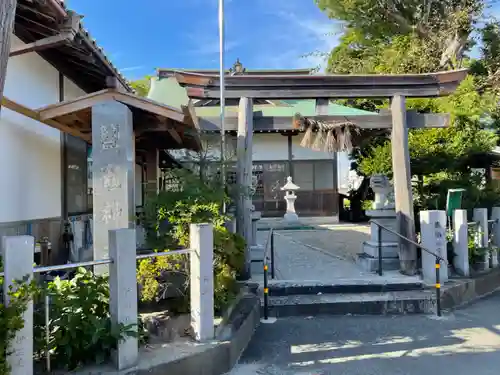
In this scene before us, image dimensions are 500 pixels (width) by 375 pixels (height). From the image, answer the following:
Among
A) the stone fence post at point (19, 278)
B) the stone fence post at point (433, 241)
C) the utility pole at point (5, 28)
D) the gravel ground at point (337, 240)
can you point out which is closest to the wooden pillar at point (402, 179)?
the stone fence post at point (433, 241)

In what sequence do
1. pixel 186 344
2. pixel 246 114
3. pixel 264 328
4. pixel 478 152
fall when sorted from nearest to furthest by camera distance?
pixel 186 344
pixel 264 328
pixel 246 114
pixel 478 152

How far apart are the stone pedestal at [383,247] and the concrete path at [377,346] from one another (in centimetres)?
166

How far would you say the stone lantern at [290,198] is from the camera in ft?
57.8

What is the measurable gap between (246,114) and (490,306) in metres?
5.14

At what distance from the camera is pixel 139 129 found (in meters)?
6.43

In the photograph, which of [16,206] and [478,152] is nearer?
[16,206]

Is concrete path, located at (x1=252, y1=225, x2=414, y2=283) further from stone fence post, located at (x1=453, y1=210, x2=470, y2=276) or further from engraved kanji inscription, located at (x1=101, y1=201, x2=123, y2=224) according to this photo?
engraved kanji inscription, located at (x1=101, y1=201, x2=123, y2=224)

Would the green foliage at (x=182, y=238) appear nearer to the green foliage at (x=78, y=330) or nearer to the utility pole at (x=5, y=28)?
the green foliage at (x=78, y=330)

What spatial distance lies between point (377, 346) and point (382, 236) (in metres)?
3.53

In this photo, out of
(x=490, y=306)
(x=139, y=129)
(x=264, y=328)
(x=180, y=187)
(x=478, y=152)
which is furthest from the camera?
(x=478, y=152)

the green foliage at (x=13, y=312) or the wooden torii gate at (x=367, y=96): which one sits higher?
the wooden torii gate at (x=367, y=96)

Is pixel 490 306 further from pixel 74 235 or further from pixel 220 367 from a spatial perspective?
pixel 74 235

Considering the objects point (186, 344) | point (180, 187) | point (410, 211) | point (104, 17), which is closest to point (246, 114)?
point (180, 187)

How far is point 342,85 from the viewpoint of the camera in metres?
7.64
